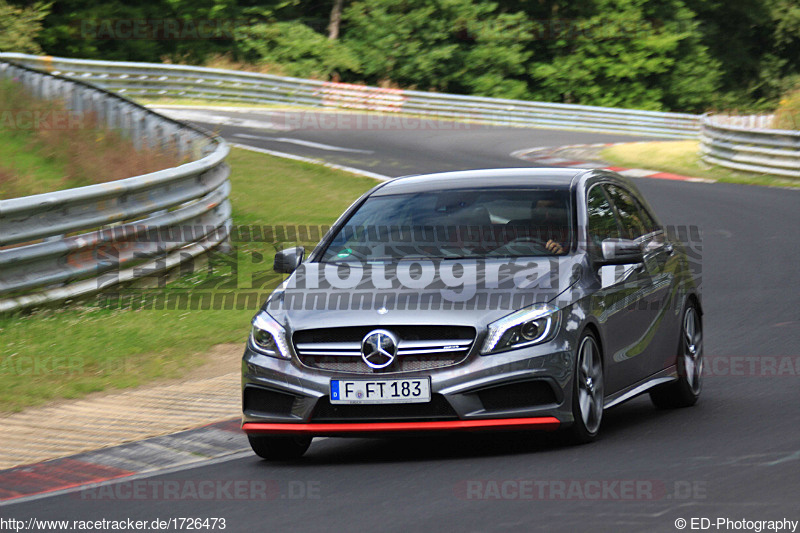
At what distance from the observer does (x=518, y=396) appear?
6922mm

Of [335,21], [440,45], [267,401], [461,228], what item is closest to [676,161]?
[461,228]

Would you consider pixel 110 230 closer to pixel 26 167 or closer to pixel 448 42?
pixel 26 167

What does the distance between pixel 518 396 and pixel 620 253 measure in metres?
1.23

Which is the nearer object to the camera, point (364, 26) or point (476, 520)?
point (476, 520)

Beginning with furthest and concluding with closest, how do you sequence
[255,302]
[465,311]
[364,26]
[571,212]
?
[364,26] < [255,302] < [571,212] < [465,311]

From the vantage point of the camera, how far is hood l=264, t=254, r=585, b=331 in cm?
696

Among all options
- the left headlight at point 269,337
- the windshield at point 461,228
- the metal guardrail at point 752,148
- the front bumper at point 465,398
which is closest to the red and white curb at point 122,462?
the left headlight at point 269,337

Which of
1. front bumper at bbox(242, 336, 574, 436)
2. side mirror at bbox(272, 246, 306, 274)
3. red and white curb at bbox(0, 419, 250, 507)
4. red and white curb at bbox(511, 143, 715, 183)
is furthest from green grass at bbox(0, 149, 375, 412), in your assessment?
red and white curb at bbox(511, 143, 715, 183)

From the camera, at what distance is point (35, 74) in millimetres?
20938

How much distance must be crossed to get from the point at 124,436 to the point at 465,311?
2.68 meters

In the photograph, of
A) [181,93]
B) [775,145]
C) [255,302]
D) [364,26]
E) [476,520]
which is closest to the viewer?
[476,520]

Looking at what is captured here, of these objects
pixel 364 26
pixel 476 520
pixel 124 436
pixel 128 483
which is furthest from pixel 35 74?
pixel 364 26

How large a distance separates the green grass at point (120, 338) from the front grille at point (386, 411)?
3.21 m

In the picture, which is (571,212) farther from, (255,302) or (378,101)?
(378,101)
